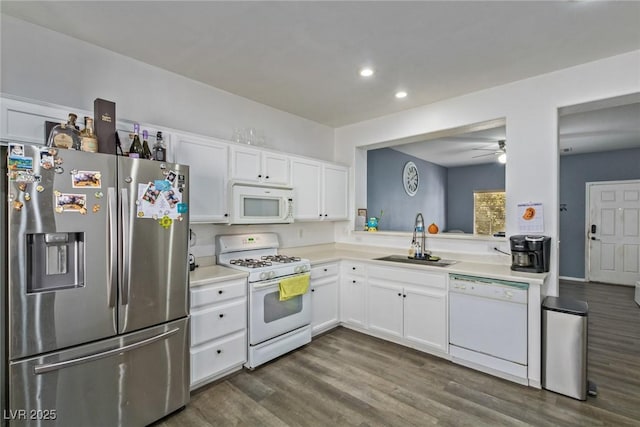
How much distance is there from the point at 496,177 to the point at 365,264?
18.8ft

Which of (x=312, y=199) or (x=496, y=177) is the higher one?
(x=496, y=177)

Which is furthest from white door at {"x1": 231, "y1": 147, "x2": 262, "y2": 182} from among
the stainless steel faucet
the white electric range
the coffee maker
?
the coffee maker

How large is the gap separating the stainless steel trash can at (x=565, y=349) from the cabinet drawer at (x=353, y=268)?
67.2 inches

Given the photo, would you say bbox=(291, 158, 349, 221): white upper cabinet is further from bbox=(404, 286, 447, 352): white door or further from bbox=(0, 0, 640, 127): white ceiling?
bbox=(404, 286, 447, 352): white door

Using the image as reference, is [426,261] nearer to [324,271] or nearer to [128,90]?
[324,271]

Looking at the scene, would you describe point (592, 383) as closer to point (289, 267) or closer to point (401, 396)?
point (401, 396)

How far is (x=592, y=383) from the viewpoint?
8.11 ft

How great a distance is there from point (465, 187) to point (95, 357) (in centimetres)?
830

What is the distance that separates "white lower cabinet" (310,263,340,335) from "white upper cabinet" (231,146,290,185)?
110 cm

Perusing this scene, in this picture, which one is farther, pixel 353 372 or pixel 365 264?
pixel 365 264

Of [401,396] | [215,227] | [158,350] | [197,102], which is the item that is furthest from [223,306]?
[197,102]

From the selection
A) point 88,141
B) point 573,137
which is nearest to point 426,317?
point 88,141

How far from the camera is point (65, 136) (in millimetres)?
1881

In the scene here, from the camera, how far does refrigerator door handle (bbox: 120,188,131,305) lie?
1.89m
